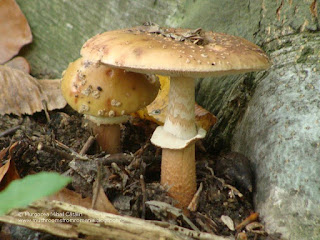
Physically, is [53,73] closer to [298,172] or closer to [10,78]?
[10,78]

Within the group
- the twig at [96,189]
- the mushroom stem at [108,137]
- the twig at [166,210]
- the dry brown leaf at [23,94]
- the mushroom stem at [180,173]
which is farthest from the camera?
the dry brown leaf at [23,94]

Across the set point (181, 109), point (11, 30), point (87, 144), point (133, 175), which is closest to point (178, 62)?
point (181, 109)

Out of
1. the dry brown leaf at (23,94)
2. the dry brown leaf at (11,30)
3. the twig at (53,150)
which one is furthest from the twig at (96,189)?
the dry brown leaf at (11,30)

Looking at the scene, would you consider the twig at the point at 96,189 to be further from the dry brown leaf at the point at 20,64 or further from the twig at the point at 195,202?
the dry brown leaf at the point at 20,64

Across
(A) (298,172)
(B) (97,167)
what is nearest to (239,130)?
(A) (298,172)

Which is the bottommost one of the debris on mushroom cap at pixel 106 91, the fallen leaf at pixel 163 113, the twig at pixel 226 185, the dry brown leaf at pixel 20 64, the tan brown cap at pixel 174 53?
the dry brown leaf at pixel 20 64

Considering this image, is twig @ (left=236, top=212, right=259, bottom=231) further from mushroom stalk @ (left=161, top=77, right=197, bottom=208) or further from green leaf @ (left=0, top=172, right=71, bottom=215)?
green leaf @ (left=0, top=172, right=71, bottom=215)

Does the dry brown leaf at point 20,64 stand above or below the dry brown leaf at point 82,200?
above

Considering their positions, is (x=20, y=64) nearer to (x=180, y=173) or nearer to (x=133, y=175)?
(x=133, y=175)

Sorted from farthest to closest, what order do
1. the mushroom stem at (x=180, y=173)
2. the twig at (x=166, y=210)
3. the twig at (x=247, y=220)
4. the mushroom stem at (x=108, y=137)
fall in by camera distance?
the mushroom stem at (x=108, y=137) → the mushroom stem at (x=180, y=173) → the twig at (x=247, y=220) → the twig at (x=166, y=210)
